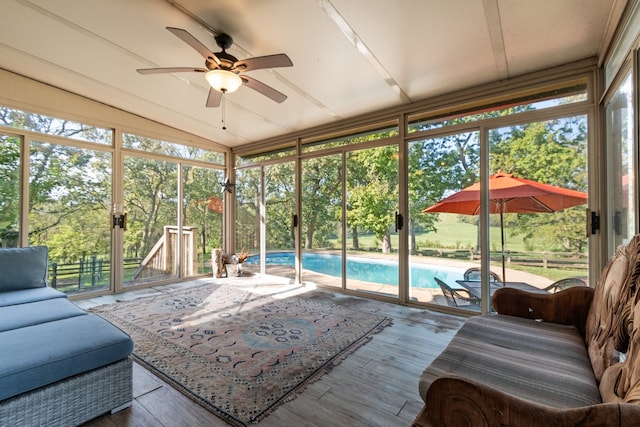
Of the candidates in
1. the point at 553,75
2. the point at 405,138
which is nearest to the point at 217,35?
the point at 405,138

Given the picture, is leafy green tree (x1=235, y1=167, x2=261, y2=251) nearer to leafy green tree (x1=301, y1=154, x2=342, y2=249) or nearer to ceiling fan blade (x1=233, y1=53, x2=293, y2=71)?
leafy green tree (x1=301, y1=154, x2=342, y2=249)

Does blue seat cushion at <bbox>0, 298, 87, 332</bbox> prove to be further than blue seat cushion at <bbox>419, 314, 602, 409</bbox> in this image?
Yes

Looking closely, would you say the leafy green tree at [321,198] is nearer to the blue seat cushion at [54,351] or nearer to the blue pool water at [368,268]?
the blue pool water at [368,268]

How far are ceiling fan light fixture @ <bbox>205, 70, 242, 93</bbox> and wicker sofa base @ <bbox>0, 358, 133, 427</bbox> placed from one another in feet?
7.78

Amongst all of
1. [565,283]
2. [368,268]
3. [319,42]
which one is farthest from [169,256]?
[565,283]

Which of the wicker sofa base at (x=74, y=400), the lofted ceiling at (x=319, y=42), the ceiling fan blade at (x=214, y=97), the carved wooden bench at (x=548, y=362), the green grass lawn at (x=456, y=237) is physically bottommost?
the wicker sofa base at (x=74, y=400)

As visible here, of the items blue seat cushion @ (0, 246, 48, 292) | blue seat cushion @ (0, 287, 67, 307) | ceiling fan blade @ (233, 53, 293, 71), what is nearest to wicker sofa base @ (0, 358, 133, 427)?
blue seat cushion @ (0, 287, 67, 307)

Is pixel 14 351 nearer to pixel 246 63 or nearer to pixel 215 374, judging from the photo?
pixel 215 374

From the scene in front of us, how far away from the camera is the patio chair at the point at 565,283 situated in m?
2.93

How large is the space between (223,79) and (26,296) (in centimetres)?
274

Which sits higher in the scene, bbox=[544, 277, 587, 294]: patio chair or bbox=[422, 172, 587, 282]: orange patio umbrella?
bbox=[422, 172, 587, 282]: orange patio umbrella

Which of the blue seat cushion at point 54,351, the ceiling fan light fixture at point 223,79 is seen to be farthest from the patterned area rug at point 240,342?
the ceiling fan light fixture at point 223,79

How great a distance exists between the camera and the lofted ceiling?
2.36 meters

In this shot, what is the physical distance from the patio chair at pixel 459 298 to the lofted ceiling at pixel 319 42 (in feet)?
8.37
